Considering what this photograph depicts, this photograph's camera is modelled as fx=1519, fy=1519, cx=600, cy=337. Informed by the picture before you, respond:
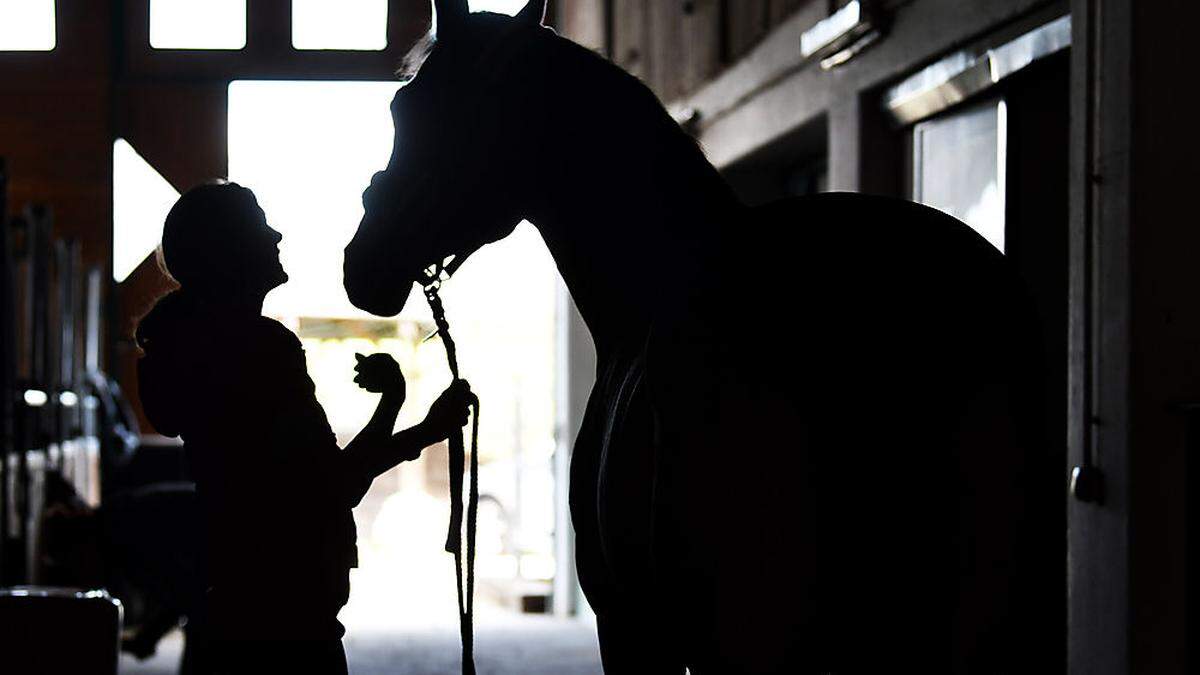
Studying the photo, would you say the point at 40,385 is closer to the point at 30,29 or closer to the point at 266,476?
the point at 30,29

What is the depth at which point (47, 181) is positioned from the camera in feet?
28.3

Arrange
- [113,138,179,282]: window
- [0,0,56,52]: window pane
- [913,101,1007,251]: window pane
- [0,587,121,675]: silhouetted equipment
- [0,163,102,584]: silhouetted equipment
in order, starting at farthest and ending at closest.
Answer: [113,138,179,282]: window → [0,0,56,52]: window pane → [0,163,102,584]: silhouetted equipment → [913,101,1007,251]: window pane → [0,587,121,675]: silhouetted equipment

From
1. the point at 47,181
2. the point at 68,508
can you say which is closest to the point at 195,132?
the point at 47,181

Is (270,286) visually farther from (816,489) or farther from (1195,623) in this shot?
(1195,623)

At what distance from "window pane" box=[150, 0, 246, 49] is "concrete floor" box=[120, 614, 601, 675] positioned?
288 cm

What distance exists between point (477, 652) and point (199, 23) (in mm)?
3325

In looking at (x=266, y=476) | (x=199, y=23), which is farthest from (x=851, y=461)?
(x=199, y=23)

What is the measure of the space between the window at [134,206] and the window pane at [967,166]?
16.3 feet

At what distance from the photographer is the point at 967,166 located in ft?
12.1

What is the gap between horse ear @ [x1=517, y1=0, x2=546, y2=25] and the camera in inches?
63.7

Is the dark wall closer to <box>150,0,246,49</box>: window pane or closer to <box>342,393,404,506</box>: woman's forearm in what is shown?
<box>150,0,246,49</box>: window pane

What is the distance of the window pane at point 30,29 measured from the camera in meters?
7.84

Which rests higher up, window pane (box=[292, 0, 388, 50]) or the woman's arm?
window pane (box=[292, 0, 388, 50])

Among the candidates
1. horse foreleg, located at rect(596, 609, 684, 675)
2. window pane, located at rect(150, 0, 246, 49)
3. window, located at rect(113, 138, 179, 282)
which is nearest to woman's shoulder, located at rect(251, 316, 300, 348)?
horse foreleg, located at rect(596, 609, 684, 675)
